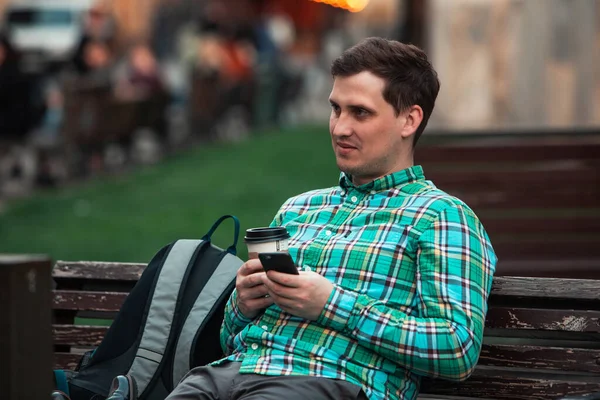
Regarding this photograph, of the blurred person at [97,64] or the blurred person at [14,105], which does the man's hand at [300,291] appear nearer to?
the blurred person at [14,105]

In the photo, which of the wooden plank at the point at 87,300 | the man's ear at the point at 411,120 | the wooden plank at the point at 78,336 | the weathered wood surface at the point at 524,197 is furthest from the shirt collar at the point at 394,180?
the weathered wood surface at the point at 524,197

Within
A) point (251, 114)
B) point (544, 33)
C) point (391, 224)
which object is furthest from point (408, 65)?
point (251, 114)

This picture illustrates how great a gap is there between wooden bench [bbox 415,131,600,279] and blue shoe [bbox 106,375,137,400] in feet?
13.9

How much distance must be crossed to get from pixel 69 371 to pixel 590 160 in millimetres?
4779

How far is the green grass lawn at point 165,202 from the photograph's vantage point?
9930mm

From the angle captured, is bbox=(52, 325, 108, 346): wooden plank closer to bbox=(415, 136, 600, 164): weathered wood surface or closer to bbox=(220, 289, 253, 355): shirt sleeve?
bbox=(220, 289, 253, 355): shirt sleeve

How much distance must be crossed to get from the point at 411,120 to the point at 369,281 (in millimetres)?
567

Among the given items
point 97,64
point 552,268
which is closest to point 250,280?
point 552,268

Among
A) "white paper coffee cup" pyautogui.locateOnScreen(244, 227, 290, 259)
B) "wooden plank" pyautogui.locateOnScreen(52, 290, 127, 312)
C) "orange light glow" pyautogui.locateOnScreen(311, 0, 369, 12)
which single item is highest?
"orange light glow" pyautogui.locateOnScreen(311, 0, 369, 12)

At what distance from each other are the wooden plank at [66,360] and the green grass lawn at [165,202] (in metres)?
4.66

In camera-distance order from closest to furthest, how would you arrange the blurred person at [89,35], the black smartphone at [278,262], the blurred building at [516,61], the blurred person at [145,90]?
the black smartphone at [278,262], the blurred building at [516,61], the blurred person at [89,35], the blurred person at [145,90]

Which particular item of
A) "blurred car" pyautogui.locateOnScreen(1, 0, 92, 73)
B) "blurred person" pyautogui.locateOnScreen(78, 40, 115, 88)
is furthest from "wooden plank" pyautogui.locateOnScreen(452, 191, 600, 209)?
"blurred car" pyautogui.locateOnScreen(1, 0, 92, 73)

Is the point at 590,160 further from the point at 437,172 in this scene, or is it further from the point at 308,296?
the point at 308,296

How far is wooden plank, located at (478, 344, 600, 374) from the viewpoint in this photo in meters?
3.48
